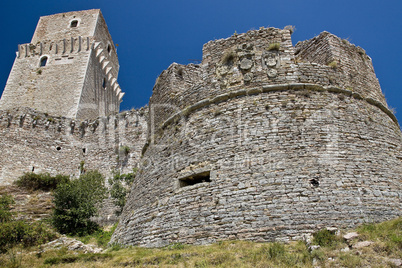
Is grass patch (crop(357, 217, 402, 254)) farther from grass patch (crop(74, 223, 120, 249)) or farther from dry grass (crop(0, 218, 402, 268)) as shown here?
grass patch (crop(74, 223, 120, 249))

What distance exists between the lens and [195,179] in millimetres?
7887

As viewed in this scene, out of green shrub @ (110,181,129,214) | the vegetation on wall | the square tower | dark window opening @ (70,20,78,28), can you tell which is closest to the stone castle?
the vegetation on wall

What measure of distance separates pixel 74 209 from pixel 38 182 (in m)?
5.83

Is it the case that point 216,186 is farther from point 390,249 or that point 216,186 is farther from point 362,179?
point 390,249

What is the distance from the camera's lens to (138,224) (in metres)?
8.12

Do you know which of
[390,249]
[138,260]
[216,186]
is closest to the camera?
[390,249]

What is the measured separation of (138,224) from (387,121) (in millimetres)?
6339

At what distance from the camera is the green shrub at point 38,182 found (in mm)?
18094

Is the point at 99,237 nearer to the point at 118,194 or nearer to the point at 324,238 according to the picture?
the point at 118,194

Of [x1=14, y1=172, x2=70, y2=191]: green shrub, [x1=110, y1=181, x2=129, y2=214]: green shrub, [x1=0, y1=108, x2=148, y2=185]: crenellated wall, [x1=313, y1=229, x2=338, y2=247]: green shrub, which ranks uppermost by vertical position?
[x1=0, y1=108, x2=148, y2=185]: crenellated wall

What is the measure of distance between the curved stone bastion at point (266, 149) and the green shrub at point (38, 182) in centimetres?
1008

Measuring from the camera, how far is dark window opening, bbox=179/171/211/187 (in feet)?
25.1

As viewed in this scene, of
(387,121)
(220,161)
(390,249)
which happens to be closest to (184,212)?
(220,161)

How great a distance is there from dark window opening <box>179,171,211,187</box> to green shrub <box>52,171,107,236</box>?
279 inches
